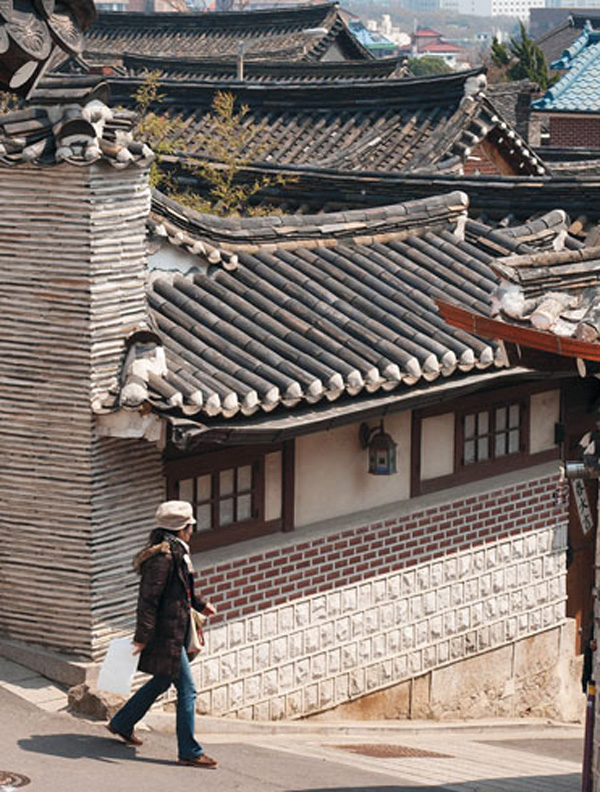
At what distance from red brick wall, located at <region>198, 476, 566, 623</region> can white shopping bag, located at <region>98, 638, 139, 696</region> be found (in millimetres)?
1774

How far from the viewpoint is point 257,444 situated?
1230 cm

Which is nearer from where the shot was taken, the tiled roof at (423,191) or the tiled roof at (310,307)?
the tiled roof at (310,307)

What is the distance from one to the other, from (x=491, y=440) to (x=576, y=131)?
29525 mm

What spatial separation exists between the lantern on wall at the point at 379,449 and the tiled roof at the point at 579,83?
2946cm

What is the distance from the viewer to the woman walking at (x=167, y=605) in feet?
33.0

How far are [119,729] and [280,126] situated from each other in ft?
49.4

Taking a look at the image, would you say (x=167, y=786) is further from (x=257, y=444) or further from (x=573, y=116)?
(x=573, y=116)

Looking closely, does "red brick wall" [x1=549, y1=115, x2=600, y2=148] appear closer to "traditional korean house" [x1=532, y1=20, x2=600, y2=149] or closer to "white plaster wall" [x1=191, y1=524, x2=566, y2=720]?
"traditional korean house" [x1=532, y1=20, x2=600, y2=149]

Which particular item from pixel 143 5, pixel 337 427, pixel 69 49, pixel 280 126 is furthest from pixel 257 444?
pixel 143 5

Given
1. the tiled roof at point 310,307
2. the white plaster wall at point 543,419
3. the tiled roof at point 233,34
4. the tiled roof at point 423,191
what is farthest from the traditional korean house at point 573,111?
the tiled roof at point 310,307

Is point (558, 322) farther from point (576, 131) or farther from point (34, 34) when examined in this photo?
point (576, 131)

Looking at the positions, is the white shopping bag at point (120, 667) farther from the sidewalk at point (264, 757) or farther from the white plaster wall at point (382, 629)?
the white plaster wall at point (382, 629)

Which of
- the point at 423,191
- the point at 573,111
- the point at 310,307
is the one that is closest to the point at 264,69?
the point at 573,111

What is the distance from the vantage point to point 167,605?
10102 mm
